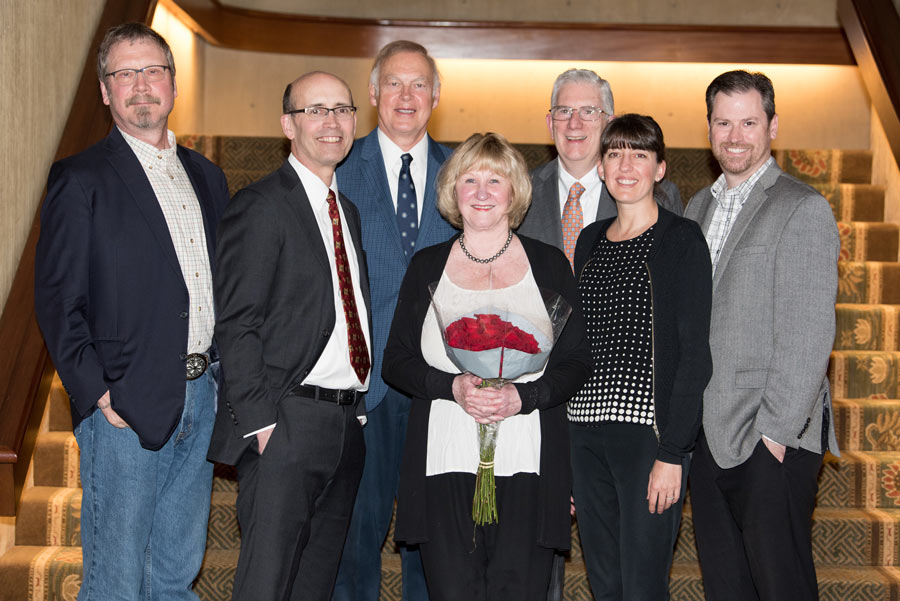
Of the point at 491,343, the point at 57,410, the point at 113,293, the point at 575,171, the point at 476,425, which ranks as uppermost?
the point at 575,171

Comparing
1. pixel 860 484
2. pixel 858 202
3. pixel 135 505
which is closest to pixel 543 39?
pixel 858 202

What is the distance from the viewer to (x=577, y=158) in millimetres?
2889

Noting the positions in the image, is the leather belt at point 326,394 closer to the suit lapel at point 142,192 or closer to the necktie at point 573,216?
the suit lapel at point 142,192

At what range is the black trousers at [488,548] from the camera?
2.22m

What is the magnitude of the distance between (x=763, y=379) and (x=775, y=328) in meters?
0.14

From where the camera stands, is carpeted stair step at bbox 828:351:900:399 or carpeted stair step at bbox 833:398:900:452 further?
carpeted stair step at bbox 828:351:900:399

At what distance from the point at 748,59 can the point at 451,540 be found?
5076 mm

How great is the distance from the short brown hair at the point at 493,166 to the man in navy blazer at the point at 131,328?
0.72 meters

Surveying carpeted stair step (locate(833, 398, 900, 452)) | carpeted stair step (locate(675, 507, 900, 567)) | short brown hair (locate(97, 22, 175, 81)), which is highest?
short brown hair (locate(97, 22, 175, 81))

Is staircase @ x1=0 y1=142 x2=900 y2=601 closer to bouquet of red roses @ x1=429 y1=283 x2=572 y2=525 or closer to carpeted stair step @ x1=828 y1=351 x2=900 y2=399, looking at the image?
carpeted stair step @ x1=828 y1=351 x2=900 y2=399

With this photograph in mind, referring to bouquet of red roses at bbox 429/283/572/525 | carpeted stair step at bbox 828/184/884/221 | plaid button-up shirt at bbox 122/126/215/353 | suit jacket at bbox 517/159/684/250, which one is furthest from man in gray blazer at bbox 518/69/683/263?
carpeted stair step at bbox 828/184/884/221

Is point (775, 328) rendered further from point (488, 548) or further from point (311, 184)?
Answer: point (311, 184)

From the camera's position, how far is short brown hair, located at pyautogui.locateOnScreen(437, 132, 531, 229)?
2387 millimetres

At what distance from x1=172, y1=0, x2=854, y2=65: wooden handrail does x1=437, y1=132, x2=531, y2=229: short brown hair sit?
405 cm
